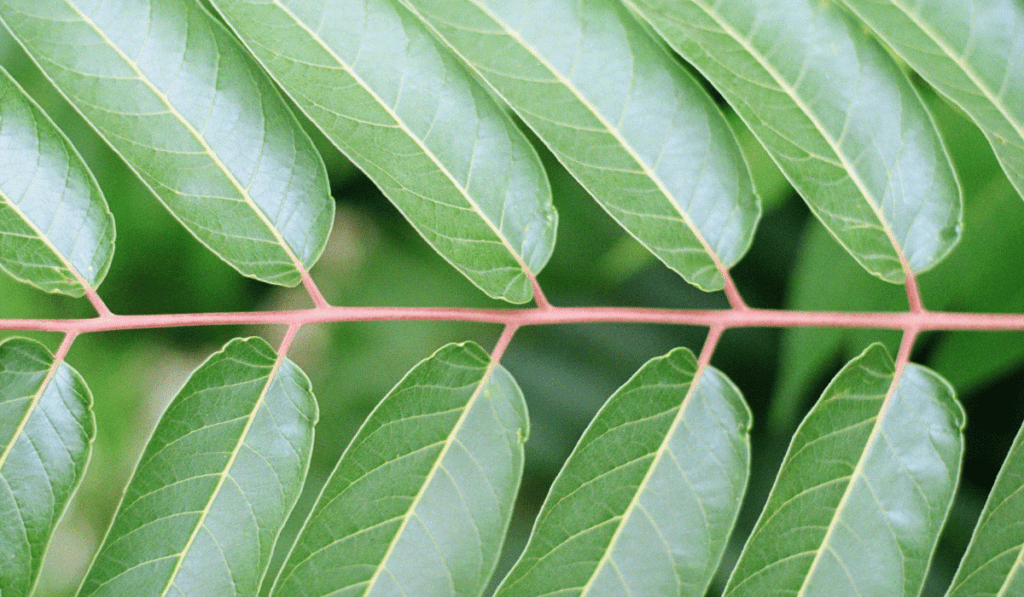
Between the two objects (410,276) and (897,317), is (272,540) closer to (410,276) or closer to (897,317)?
(897,317)

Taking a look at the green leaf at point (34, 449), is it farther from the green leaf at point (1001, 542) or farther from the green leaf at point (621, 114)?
the green leaf at point (1001, 542)

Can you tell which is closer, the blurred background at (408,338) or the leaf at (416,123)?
the leaf at (416,123)

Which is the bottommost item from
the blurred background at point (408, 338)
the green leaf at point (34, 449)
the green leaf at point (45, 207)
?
the blurred background at point (408, 338)

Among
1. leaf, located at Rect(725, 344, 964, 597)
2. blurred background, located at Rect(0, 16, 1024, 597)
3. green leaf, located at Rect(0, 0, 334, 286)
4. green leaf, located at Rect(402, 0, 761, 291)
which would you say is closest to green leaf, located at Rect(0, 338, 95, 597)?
green leaf, located at Rect(0, 0, 334, 286)

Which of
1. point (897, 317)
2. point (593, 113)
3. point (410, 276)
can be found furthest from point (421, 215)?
point (410, 276)

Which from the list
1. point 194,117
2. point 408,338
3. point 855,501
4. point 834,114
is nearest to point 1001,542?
point 855,501

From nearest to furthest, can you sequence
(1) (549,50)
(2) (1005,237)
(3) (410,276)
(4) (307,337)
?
(1) (549,50)
(2) (1005,237)
(3) (410,276)
(4) (307,337)

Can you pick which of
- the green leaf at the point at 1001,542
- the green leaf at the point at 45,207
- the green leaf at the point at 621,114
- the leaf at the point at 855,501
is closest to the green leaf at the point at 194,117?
the green leaf at the point at 45,207
